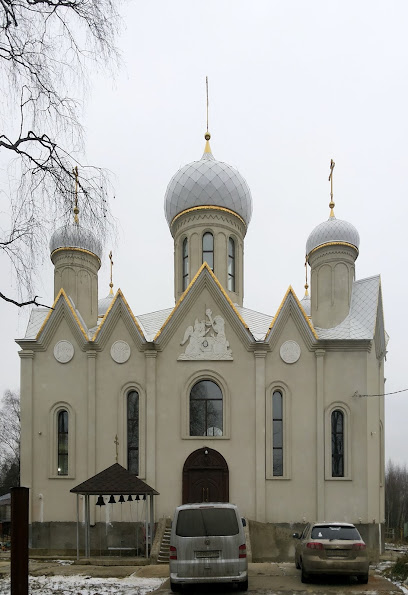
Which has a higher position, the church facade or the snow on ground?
the church facade

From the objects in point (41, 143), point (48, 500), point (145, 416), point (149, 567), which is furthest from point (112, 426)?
point (41, 143)

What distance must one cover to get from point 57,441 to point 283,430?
24.9ft

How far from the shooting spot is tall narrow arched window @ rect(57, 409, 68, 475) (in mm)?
22828

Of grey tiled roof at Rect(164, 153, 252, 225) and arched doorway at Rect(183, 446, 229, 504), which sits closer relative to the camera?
arched doorway at Rect(183, 446, 229, 504)

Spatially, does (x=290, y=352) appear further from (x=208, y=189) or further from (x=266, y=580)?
(x=266, y=580)

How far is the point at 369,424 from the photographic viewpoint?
22406mm

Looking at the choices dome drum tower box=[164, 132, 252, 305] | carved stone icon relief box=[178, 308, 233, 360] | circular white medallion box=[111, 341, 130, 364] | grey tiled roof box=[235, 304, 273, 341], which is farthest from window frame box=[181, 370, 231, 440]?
dome drum tower box=[164, 132, 252, 305]

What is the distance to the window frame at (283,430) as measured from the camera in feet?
73.2

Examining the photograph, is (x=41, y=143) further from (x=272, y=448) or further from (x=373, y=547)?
(x=373, y=547)

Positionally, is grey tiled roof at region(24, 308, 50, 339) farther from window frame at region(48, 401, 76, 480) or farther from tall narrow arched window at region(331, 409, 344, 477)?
tall narrow arched window at region(331, 409, 344, 477)

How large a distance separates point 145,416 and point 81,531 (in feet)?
13.6

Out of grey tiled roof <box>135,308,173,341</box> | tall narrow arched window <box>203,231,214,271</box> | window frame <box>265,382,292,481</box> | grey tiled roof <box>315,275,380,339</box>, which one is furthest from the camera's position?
tall narrow arched window <box>203,231,214,271</box>

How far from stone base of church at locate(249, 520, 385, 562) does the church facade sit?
68mm

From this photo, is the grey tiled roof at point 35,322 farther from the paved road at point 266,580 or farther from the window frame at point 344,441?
the window frame at point 344,441
